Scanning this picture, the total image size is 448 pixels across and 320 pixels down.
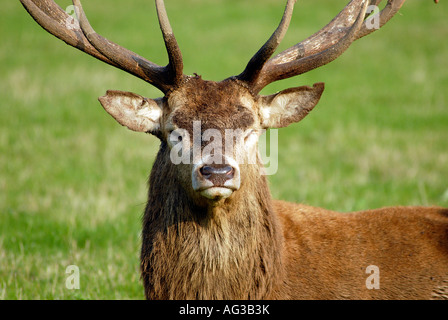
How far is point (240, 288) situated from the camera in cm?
468

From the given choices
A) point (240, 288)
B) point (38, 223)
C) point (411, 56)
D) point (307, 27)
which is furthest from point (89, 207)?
point (307, 27)

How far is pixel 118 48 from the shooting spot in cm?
502

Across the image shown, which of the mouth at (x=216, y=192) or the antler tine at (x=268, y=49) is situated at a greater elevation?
the antler tine at (x=268, y=49)

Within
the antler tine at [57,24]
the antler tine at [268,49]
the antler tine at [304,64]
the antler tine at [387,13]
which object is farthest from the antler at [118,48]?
the antler tine at [387,13]

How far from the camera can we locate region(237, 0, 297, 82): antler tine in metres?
4.66

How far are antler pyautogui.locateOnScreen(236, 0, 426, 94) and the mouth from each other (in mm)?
1070

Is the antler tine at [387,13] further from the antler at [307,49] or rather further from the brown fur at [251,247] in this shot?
the brown fur at [251,247]

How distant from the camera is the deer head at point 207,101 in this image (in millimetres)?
4438

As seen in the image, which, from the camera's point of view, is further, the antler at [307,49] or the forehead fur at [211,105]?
the antler at [307,49]

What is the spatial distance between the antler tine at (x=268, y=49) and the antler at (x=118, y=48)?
1.79ft

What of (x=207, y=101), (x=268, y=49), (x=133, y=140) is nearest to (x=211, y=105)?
(x=207, y=101)

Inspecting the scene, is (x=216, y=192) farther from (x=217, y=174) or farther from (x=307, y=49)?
(x=307, y=49)

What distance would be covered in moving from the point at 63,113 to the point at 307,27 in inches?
465

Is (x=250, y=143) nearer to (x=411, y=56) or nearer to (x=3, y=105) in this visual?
(x=3, y=105)
